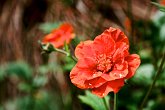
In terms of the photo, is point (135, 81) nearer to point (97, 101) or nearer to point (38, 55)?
point (97, 101)

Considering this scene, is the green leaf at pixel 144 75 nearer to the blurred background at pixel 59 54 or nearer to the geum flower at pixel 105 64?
the blurred background at pixel 59 54

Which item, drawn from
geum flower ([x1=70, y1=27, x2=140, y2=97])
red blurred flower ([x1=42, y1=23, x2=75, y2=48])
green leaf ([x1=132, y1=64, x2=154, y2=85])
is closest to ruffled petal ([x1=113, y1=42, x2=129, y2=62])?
geum flower ([x1=70, y1=27, x2=140, y2=97])

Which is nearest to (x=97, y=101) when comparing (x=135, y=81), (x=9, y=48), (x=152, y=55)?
(x=135, y=81)

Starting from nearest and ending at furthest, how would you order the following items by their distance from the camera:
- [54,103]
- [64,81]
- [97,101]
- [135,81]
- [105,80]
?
[105,80]
[97,101]
[135,81]
[54,103]
[64,81]

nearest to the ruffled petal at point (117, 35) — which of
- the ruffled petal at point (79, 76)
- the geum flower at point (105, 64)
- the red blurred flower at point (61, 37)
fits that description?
the geum flower at point (105, 64)

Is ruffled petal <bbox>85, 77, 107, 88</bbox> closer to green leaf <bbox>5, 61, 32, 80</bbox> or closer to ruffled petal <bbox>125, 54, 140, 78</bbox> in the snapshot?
ruffled petal <bbox>125, 54, 140, 78</bbox>
